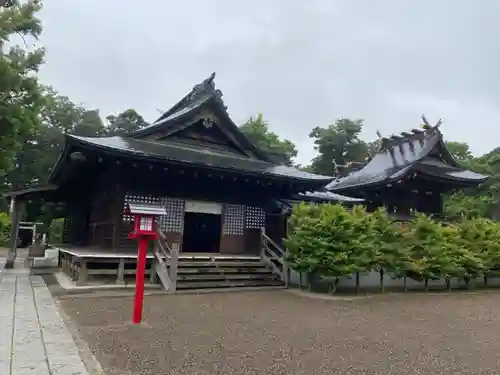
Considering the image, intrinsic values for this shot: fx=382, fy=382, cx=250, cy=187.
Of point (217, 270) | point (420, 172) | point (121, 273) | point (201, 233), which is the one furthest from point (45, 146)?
point (420, 172)

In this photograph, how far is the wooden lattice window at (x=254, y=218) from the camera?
1279 cm

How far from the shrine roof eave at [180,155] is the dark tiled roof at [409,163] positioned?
24.1ft

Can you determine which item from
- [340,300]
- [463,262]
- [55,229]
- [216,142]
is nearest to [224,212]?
[216,142]

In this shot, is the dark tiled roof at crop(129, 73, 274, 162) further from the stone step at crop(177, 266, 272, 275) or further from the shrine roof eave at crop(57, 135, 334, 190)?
the stone step at crop(177, 266, 272, 275)

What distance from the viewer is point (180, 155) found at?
11133mm

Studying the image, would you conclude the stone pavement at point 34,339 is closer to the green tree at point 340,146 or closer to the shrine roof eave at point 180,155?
the shrine roof eave at point 180,155

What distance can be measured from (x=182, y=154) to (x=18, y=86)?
4844 mm

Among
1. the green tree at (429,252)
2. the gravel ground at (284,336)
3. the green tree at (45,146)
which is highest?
the green tree at (45,146)

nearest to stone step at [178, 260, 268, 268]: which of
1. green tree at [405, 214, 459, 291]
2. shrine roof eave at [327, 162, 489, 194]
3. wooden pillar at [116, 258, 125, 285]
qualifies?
wooden pillar at [116, 258, 125, 285]

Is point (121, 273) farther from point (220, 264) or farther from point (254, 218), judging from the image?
point (254, 218)

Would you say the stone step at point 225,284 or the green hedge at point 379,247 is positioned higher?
the green hedge at point 379,247

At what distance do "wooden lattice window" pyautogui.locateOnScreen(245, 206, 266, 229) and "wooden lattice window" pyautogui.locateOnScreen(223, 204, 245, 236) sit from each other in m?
0.20

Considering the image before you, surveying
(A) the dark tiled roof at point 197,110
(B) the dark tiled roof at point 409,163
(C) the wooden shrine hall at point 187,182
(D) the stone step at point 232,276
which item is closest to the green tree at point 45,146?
(C) the wooden shrine hall at point 187,182

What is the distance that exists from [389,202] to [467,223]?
562 centimetres
